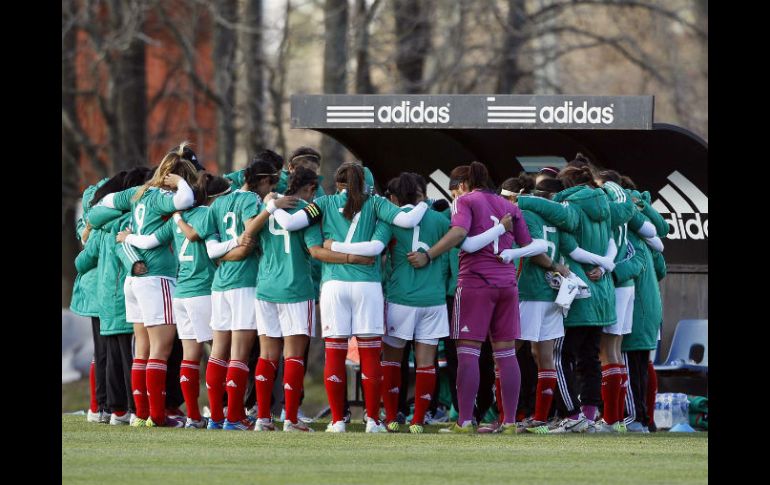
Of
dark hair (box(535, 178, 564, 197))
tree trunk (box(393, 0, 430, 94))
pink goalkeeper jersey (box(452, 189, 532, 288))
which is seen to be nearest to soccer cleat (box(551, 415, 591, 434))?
pink goalkeeper jersey (box(452, 189, 532, 288))

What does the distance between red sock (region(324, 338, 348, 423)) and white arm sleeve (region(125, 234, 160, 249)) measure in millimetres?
1484

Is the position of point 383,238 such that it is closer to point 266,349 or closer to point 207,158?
point 266,349

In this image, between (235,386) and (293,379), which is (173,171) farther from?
(293,379)

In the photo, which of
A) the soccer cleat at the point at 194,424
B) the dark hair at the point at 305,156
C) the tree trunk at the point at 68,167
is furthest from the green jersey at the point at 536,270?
the tree trunk at the point at 68,167

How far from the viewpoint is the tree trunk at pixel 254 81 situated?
83.3 feet

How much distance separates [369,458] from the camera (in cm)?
938

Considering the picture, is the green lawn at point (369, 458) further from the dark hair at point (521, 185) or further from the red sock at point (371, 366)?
the dark hair at point (521, 185)

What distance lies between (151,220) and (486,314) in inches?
99.5

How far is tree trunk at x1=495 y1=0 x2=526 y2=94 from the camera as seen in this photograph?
26.0 meters

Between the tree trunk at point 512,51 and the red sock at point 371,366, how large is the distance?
15.0 metres

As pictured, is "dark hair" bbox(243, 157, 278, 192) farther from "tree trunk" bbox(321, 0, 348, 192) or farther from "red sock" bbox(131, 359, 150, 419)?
"tree trunk" bbox(321, 0, 348, 192)

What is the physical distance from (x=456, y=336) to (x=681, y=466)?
101 inches
